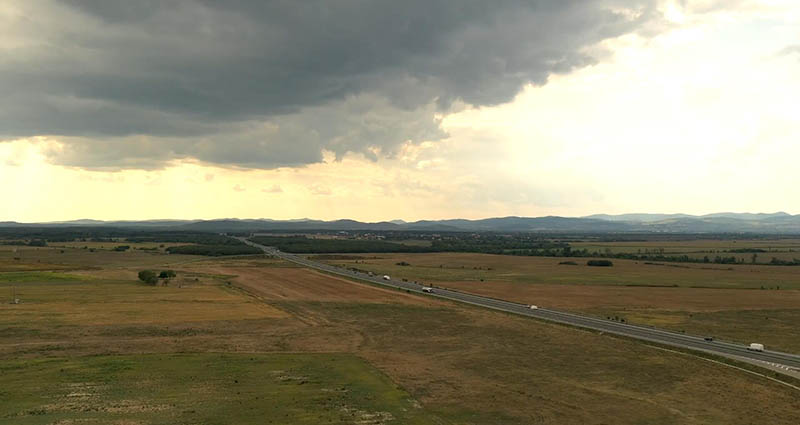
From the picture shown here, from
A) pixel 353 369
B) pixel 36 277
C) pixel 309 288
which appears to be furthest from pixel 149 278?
pixel 353 369

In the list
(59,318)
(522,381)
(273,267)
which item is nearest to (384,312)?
(522,381)

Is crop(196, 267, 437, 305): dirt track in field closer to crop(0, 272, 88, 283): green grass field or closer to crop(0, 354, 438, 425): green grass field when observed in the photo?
crop(0, 272, 88, 283): green grass field

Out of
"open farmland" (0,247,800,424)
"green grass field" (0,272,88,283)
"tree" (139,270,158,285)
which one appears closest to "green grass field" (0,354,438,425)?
"open farmland" (0,247,800,424)

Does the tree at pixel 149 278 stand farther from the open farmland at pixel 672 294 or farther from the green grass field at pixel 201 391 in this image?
the green grass field at pixel 201 391

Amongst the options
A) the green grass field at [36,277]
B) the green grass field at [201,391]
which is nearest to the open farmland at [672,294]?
the green grass field at [201,391]

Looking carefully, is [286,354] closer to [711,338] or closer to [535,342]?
[535,342]
